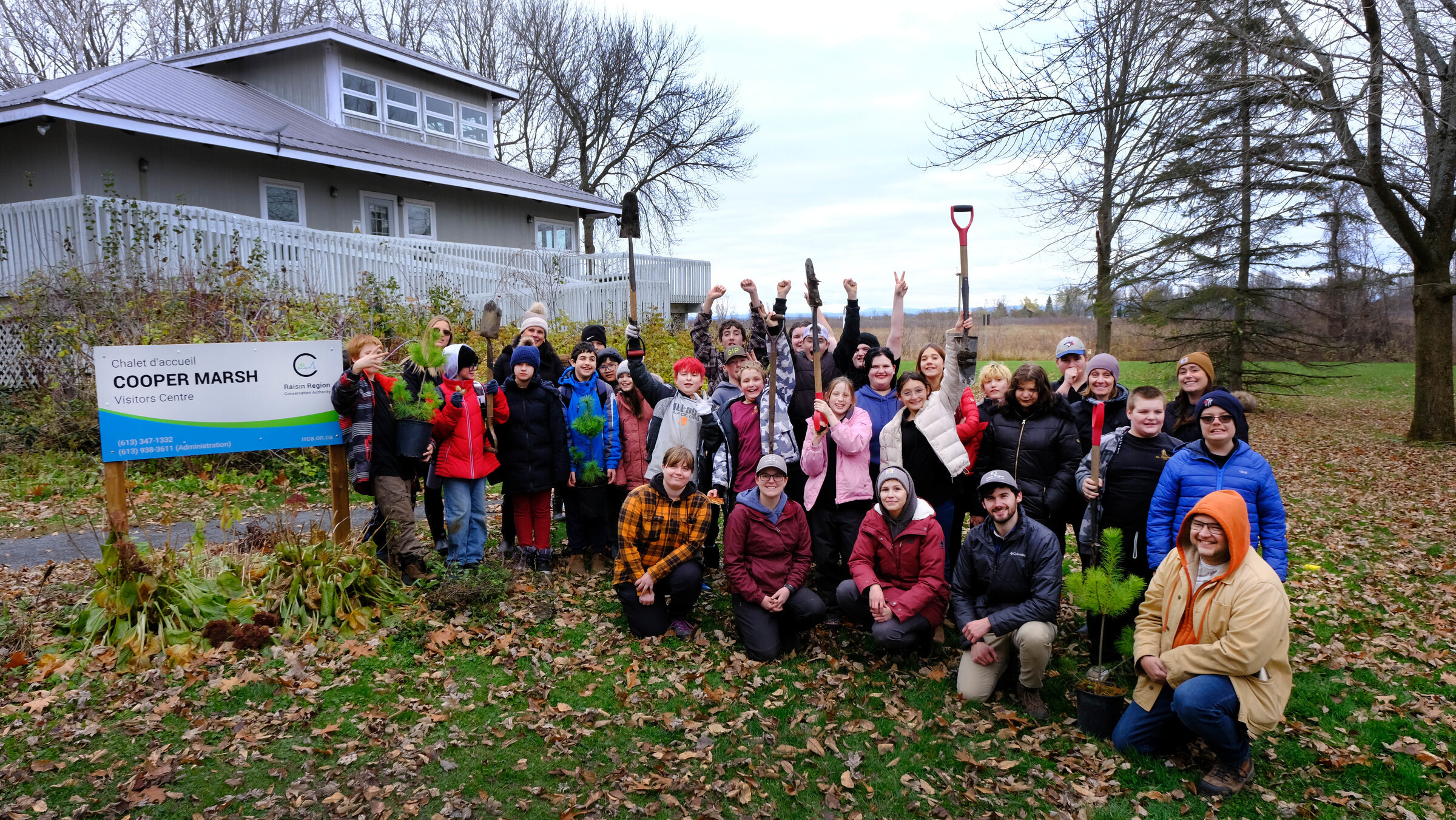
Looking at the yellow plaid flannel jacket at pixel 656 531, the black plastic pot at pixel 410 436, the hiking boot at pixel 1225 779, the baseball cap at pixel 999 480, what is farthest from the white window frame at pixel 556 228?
the hiking boot at pixel 1225 779

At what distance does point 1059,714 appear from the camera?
15.8 feet

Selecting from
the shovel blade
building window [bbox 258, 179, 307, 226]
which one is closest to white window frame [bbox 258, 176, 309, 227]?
building window [bbox 258, 179, 307, 226]

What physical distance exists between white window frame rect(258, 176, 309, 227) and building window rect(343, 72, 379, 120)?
12.3 feet

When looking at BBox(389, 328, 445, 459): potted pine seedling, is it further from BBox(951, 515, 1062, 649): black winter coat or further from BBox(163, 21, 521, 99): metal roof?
BBox(163, 21, 521, 99): metal roof

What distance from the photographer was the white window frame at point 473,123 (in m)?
23.5

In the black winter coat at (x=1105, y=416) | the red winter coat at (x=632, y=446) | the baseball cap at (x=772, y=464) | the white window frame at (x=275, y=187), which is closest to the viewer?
the baseball cap at (x=772, y=464)

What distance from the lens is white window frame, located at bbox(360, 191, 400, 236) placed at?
1919 centimetres

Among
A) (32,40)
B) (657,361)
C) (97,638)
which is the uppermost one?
(32,40)

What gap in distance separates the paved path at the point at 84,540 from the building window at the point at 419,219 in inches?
530

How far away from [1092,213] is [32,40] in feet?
98.1

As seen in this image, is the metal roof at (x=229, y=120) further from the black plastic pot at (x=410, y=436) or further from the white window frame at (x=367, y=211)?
the black plastic pot at (x=410, y=436)

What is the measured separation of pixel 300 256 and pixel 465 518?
437 inches

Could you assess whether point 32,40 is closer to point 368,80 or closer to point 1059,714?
point 368,80

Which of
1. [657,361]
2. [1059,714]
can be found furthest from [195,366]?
[657,361]
